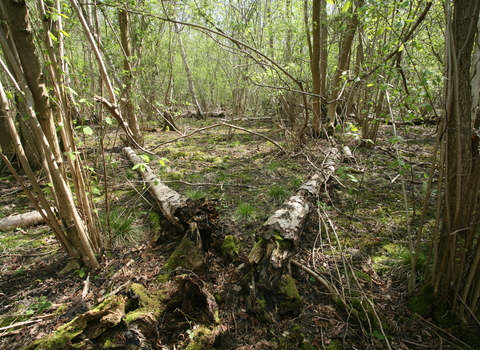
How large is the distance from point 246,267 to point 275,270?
1.00 feet

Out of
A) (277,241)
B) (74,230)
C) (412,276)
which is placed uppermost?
(74,230)

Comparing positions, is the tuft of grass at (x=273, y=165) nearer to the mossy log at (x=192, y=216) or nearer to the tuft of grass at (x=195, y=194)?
the tuft of grass at (x=195, y=194)

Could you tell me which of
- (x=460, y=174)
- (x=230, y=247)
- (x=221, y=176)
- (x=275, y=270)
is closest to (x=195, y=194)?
(x=221, y=176)

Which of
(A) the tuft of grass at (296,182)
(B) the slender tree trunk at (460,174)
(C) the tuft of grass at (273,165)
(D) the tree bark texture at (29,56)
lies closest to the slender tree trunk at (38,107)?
(D) the tree bark texture at (29,56)

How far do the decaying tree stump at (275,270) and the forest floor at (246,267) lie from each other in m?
0.09

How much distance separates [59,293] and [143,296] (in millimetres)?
989

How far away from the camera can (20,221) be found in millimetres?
3477

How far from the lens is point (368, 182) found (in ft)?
14.8

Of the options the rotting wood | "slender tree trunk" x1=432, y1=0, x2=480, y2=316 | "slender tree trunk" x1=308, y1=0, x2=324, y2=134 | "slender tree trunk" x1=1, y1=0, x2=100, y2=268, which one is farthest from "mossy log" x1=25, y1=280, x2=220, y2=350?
"slender tree trunk" x1=308, y1=0, x2=324, y2=134

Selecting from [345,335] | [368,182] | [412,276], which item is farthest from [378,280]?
[368,182]

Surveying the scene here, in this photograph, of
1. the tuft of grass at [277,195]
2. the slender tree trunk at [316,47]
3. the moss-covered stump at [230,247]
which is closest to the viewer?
the moss-covered stump at [230,247]

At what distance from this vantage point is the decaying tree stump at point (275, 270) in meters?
2.03

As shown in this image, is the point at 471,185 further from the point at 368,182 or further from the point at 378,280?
the point at 368,182

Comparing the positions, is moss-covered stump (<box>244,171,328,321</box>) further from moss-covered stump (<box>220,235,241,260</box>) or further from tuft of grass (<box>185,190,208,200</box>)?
tuft of grass (<box>185,190,208,200</box>)
